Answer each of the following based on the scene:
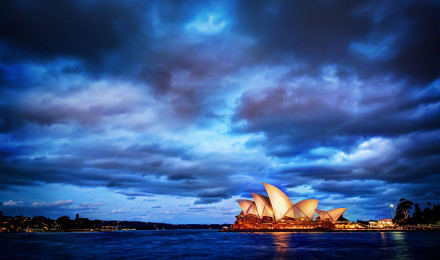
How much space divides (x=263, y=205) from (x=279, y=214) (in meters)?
9.77

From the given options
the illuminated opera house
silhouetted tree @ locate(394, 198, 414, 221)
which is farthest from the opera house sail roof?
silhouetted tree @ locate(394, 198, 414, 221)

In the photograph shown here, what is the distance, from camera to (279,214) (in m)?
146

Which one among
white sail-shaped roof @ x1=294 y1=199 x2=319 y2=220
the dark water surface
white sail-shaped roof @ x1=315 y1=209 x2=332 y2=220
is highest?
white sail-shaped roof @ x1=294 y1=199 x2=319 y2=220

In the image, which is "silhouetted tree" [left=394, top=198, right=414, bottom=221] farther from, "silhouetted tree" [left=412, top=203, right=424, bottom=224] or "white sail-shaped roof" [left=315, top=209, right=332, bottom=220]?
"white sail-shaped roof" [left=315, top=209, right=332, bottom=220]

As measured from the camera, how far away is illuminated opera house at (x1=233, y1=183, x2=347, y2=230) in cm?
14371

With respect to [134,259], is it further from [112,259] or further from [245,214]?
[245,214]

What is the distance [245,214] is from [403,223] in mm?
90132

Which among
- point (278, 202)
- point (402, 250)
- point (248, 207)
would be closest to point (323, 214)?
point (278, 202)

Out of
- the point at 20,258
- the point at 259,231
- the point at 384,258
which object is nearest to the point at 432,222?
Result: the point at 259,231

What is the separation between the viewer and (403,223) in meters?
169

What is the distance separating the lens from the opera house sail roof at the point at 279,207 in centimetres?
14212

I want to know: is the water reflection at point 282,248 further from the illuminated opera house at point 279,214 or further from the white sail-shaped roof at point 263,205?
the white sail-shaped roof at point 263,205

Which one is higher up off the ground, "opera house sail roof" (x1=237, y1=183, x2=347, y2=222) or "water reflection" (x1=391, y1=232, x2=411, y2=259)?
"opera house sail roof" (x1=237, y1=183, x2=347, y2=222)

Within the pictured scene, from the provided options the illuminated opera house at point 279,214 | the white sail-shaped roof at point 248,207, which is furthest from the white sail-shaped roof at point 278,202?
the white sail-shaped roof at point 248,207
